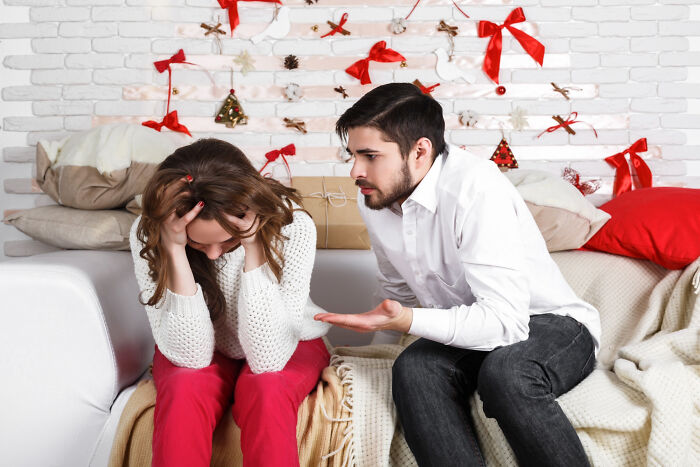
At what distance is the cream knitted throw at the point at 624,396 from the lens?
1.14 metres

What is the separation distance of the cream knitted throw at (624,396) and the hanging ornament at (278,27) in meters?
1.19

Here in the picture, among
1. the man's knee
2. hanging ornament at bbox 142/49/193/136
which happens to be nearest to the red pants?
the man's knee

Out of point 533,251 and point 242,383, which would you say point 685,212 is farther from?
point 242,383

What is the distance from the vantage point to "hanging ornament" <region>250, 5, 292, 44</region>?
7.03 feet

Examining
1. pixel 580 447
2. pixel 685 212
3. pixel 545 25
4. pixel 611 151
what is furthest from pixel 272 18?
pixel 580 447

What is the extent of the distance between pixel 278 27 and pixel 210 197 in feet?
3.89

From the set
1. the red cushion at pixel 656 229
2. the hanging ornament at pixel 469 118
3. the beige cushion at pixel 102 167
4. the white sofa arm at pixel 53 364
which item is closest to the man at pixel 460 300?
the red cushion at pixel 656 229

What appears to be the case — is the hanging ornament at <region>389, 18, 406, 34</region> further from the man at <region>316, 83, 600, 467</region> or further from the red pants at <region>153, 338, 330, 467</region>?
the red pants at <region>153, 338, 330, 467</region>

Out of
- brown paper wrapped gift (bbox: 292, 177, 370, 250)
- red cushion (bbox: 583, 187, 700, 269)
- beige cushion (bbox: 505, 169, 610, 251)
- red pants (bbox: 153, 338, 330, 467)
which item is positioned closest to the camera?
red pants (bbox: 153, 338, 330, 467)

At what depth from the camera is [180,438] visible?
1080mm

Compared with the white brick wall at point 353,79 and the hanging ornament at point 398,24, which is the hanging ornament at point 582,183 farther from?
the hanging ornament at point 398,24

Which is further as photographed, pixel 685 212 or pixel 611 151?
pixel 611 151

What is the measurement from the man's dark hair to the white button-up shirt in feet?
0.26

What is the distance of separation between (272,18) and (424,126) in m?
1.06
